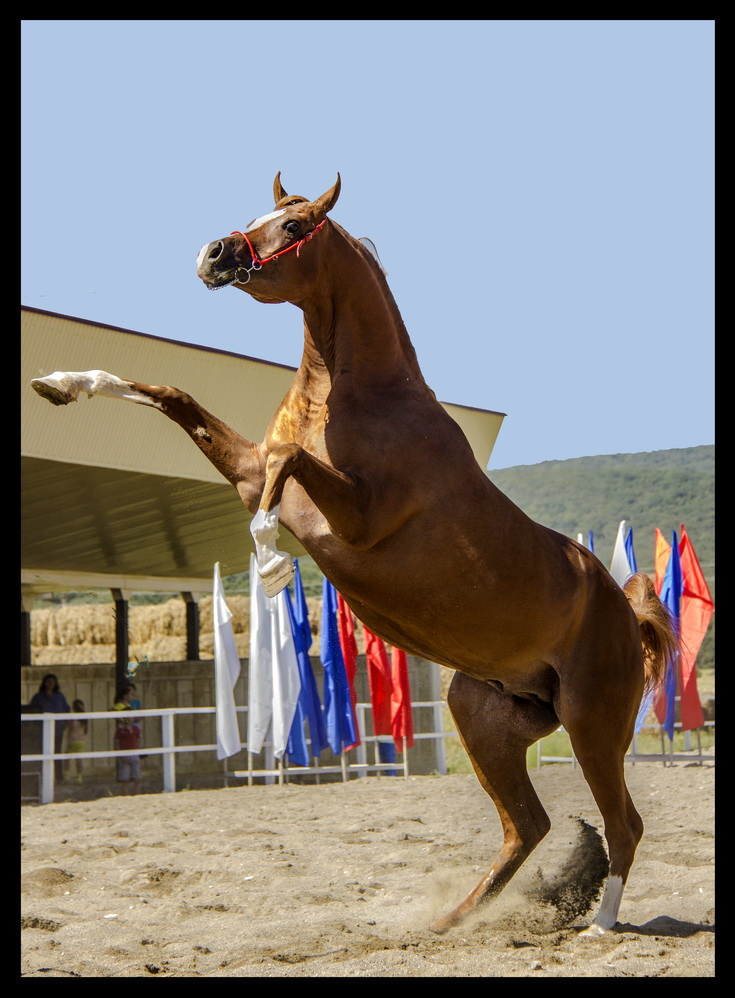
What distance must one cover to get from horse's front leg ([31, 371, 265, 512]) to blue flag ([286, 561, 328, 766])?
982 centimetres

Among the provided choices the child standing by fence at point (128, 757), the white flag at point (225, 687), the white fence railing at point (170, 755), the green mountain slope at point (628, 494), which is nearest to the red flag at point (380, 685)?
the white fence railing at point (170, 755)

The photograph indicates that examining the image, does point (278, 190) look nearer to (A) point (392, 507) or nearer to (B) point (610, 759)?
(A) point (392, 507)

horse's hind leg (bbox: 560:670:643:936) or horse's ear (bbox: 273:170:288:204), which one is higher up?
horse's ear (bbox: 273:170:288:204)

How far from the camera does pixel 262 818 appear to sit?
10508 mm

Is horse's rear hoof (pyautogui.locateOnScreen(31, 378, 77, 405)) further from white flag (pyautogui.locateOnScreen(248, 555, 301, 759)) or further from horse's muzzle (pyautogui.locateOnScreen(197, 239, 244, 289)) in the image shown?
white flag (pyautogui.locateOnScreen(248, 555, 301, 759))

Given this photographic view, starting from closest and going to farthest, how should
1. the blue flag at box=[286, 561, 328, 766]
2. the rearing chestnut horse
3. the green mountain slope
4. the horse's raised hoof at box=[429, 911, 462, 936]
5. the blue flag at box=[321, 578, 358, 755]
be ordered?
the rearing chestnut horse < the horse's raised hoof at box=[429, 911, 462, 936] < the blue flag at box=[286, 561, 328, 766] < the blue flag at box=[321, 578, 358, 755] < the green mountain slope

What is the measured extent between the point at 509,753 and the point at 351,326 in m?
2.32

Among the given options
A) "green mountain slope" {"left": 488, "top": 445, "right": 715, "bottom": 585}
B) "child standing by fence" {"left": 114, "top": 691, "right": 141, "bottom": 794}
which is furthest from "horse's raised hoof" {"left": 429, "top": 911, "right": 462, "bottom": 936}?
"green mountain slope" {"left": 488, "top": 445, "right": 715, "bottom": 585}

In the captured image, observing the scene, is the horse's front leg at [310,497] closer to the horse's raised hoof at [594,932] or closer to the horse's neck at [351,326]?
the horse's neck at [351,326]

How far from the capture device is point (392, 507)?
434cm

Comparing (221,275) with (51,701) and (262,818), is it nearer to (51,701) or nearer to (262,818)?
(262,818)

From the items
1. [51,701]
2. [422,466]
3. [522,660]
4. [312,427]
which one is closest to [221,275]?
[312,427]

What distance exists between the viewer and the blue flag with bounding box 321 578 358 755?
48.2ft

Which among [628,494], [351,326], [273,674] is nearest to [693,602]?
[273,674]
